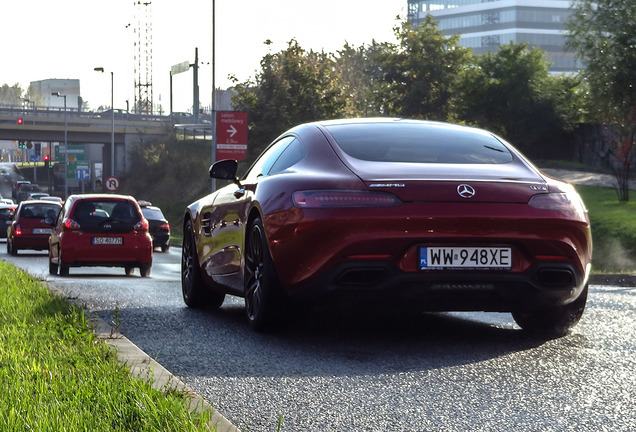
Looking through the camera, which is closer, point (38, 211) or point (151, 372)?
point (151, 372)

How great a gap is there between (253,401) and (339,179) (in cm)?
211

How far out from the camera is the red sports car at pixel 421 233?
6805 millimetres

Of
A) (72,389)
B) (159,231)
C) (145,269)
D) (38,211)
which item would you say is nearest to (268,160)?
(72,389)

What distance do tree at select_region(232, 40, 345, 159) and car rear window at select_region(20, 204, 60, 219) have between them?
17540 millimetres

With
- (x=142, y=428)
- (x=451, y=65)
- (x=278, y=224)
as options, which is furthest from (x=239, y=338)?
(x=451, y=65)

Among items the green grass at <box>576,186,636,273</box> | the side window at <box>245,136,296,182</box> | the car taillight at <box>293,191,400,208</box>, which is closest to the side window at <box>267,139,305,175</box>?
the side window at <box>245,136,296,182</box>

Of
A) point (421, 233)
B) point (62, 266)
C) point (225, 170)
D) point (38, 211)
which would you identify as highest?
point (225, 170)

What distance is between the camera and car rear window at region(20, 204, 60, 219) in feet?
95.3

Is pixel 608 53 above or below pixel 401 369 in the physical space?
above

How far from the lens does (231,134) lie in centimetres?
3441

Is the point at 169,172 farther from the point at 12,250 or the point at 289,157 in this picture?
the point at 289,157

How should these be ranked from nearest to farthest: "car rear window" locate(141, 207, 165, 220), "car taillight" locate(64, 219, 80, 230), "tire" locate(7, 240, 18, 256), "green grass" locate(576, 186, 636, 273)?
"car taillight" locate(64, 219, 80, 230)
"green grass" locate(576, 186, 636, 273)
"tire" locate(7, 240, 18, 256)
"car rear window" locate(141, 207, 165, 220)

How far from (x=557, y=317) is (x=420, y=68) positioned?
48.8 metres

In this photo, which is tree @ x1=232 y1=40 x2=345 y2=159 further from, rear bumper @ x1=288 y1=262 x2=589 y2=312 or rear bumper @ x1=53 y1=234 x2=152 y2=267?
rear bumper @ x1=288 y1=262 x2=589 y2=312
